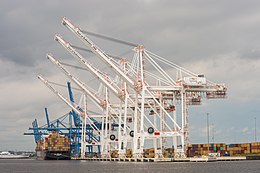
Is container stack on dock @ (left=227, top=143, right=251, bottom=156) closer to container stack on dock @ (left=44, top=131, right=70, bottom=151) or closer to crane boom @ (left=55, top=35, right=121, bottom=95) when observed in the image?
crane boom @ (left=55, top=35, right=121, bottom=95)

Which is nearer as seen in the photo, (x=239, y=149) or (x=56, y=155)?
(x=239, y=149)

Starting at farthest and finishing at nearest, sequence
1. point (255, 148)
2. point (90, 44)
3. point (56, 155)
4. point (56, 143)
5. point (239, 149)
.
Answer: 1. point (56, 155)
2. point (56, 143)
3. point (239, 149)
4. point (255, 148)
5. point (90, 44)

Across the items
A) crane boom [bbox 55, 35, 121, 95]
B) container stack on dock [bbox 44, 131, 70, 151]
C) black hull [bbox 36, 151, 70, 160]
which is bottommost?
black hull [bbox 36, 151, 70, 160]

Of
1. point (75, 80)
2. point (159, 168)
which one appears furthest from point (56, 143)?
point (159, 168)

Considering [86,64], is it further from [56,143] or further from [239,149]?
[56,143]

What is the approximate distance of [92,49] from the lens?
75062 mm

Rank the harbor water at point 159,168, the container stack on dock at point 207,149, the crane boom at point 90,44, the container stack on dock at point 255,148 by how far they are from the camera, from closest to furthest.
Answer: the harbor water at point 159,168, the crane boom at point 90,44, the container stack on dock at point 207,149, the container stack on dock at point 255,148

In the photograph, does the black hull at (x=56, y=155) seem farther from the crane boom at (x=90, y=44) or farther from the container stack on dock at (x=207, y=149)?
the crane boom at (x=90, y=44)

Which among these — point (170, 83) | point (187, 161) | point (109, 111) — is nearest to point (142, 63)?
point (170, 83)

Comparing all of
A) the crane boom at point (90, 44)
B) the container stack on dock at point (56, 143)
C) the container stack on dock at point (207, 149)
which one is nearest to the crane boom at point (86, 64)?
the crane boom at point (90, 44)

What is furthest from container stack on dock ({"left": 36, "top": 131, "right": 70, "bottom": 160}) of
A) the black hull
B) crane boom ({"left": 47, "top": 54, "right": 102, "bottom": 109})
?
crane boom ({"left": 47, "top": 54, "right": 102, "bottom": 109})

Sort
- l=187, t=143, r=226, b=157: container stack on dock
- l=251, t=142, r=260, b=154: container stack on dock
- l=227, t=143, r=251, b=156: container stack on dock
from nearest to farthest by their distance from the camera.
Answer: l=187, t=143, r=226, b=157: container stack on dock < l=251, t=142, r=260, b=154: container stack on dock < l=227, t=143, r=251, b=156: container stack on dock

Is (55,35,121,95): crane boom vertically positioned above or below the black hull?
above

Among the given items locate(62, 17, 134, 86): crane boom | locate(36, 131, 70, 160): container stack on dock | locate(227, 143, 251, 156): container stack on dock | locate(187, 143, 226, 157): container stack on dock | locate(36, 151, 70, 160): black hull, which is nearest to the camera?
locate(62, 17, 134, 86): crane boom
